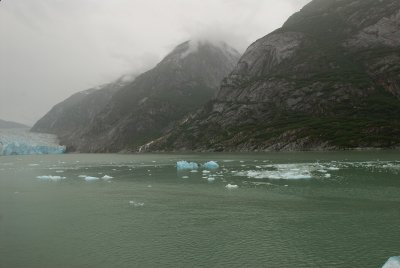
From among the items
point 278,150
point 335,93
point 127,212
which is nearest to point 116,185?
point 127,212

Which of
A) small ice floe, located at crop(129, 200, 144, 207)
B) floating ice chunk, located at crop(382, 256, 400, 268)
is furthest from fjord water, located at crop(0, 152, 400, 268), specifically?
floating ice chunk, located at crop(382, 256, 400, 268)

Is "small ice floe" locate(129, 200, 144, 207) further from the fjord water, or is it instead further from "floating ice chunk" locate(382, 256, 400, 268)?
"floating ice chunk" locate(382, 256, 400, 268)

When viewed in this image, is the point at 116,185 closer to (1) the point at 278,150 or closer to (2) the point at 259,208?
(2) the point at 259,208

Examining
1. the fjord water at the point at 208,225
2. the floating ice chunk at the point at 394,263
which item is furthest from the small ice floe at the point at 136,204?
the floating ice chunk at the point at 394,263

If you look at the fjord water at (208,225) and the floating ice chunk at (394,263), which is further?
the fjord water at (208,225)

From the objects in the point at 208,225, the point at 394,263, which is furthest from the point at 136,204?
the point at 394,263

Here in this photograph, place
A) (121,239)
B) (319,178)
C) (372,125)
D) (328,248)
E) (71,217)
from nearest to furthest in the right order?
(328,248), (121,239), (71,217), (319,178), (372,125)

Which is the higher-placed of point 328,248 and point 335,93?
point 335,93

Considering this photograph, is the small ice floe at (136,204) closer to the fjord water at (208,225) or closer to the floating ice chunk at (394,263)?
the fjord water at (208,225)

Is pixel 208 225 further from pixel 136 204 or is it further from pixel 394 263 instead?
pixel 394 263
